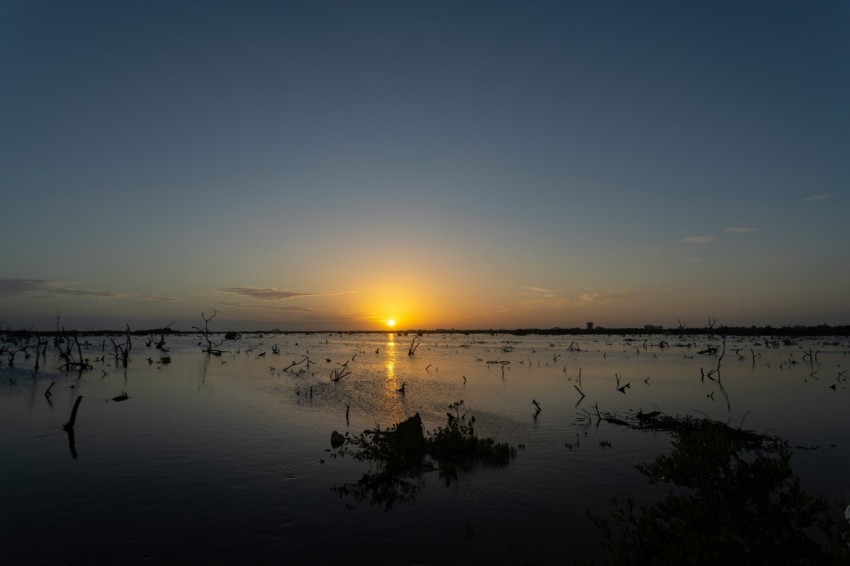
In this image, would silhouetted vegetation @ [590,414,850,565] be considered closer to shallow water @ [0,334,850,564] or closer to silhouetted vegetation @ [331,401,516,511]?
shallow water @ [0,334,850,564]

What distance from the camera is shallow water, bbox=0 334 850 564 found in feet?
34.7

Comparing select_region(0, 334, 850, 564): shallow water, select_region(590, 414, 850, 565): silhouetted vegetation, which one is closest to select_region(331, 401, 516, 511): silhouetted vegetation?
select_region(0, 334, 850, 564): shallow water

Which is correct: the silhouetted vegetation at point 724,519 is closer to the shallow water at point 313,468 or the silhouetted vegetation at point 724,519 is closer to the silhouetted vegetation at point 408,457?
the shallow water at point 313,468

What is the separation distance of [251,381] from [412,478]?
27.4 metres

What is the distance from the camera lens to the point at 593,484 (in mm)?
14438

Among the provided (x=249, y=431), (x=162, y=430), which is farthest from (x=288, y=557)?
(x=162, y=430)

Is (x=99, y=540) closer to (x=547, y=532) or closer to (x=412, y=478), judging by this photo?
(x=412, y=478)

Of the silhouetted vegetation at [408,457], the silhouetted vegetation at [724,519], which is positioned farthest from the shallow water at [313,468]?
the silhouetted vegetation at [724,519]

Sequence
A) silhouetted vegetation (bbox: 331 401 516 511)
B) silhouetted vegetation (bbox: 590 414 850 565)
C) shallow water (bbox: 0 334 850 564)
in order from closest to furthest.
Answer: silhouetted vegetation (bbox: 590 414 850 565), shallow water (bbox: 0 334 850 564), silhouetted vegetation (bbox: 331 401 516 511)

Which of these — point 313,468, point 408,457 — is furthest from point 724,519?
point 313,468

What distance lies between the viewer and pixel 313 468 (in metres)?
15.8

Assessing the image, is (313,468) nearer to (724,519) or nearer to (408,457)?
(408,457)

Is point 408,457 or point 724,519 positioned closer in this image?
point 724,519

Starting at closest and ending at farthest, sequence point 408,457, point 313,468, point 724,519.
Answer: point 724,519, point 313,468, point 408,457
